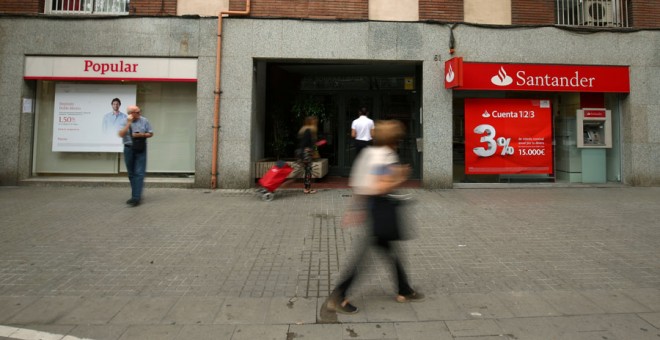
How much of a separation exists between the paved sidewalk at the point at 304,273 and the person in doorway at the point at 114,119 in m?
2.83

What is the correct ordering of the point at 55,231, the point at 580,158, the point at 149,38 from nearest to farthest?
1. the point at 55,231
2. the point at 149,38
3. the point at 580,158

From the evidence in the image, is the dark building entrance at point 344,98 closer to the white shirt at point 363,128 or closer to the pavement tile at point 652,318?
the white shirt at point 363,128

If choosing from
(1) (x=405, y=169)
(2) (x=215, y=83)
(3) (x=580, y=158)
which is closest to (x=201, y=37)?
(2) (x=215, y=83)

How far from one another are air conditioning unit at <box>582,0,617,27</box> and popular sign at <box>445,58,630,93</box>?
130 cm

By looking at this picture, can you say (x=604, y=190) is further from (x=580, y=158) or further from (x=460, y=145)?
(x=460, y=145)

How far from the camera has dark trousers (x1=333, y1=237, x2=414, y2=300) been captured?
147 inches

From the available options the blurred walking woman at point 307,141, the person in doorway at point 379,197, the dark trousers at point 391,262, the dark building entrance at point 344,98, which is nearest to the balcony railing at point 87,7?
the dark building entrance at point 344,98

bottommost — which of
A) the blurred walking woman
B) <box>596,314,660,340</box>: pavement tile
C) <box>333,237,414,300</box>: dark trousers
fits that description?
<box>596,314,660,340</box>: pavement tile

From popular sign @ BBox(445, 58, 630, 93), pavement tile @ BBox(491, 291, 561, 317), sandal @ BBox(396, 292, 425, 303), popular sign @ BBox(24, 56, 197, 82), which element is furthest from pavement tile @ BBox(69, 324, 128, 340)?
popular sign @ BBox(445, 58, 630, 93)

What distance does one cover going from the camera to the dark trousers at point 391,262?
373 centimetres

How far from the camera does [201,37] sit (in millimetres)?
10203

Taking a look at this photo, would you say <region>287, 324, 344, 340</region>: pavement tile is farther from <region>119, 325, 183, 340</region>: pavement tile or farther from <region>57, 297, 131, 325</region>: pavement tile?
<region>57, 297, 131, 325</region>: pavement tile

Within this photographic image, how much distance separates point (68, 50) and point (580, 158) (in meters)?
13.1

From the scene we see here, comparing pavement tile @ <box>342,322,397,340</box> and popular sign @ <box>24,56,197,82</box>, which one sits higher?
popular sign @ <box>24,56,197,82</box>
